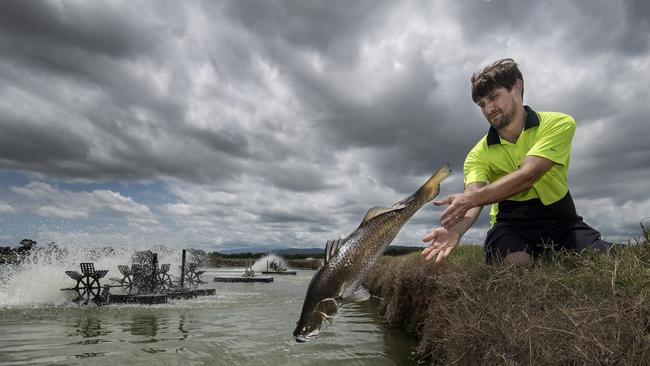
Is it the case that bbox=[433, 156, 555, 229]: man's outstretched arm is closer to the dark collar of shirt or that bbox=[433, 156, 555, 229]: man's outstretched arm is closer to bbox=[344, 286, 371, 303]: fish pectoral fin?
the dark collar of shirt

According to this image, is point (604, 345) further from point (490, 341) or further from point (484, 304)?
point (484, 304)

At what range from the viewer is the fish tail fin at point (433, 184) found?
2.73 m

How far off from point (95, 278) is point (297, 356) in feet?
60.4

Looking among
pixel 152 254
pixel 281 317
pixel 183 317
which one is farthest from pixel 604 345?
pixel 152 254

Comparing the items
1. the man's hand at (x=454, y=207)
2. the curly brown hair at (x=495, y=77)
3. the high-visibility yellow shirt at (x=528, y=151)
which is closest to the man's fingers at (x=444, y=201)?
the man's hand at (x=454, y=207)

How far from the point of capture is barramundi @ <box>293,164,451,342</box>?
2248mm

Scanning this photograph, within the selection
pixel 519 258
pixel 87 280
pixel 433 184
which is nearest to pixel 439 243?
pixel 433 184

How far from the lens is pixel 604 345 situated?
3586 millimetres

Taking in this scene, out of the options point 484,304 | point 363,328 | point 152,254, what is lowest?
point 363,328

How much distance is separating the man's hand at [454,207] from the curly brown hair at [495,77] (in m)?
1.59

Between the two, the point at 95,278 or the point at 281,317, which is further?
the point at 95,278

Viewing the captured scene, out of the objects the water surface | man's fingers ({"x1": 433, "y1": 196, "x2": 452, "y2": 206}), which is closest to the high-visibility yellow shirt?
man's fingers ({"x1": 433, "y1": 196, "x2": 452, "y2": 206})

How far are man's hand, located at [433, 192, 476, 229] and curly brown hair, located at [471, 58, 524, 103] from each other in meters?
1.59

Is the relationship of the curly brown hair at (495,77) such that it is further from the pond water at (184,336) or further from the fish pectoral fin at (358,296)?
the pond water at (184,336)
